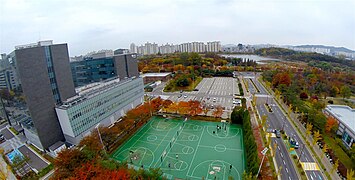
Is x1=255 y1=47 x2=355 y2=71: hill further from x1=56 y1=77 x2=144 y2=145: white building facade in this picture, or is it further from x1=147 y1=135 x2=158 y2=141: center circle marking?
x1=56 y1=77 x2=144 y2=145: white building facade

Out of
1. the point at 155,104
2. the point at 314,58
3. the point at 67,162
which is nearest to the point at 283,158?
the point at 155,104

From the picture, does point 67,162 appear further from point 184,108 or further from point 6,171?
point 184,108

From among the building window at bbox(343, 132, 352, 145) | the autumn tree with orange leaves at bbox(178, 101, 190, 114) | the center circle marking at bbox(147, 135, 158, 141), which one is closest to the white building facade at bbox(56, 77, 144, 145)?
the center circle marking at bbox(147, 135, 158, 141)

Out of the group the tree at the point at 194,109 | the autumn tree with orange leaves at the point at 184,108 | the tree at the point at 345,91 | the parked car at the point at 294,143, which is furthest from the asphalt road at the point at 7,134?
the tree at the point at 345,91

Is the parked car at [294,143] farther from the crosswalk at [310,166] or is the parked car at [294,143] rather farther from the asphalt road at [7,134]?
the asphalt road at [7,134]

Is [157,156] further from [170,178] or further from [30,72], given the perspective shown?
[30,72]

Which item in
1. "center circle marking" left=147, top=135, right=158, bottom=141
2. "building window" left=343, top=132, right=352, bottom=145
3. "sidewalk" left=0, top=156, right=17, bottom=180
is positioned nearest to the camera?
"sidewalk" left=0, top=156, right=17, bottom=180

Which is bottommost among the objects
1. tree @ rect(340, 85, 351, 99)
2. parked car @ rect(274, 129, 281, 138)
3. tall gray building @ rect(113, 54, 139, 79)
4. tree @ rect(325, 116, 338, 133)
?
parked car @ rect(274, 129, 281, 138)
